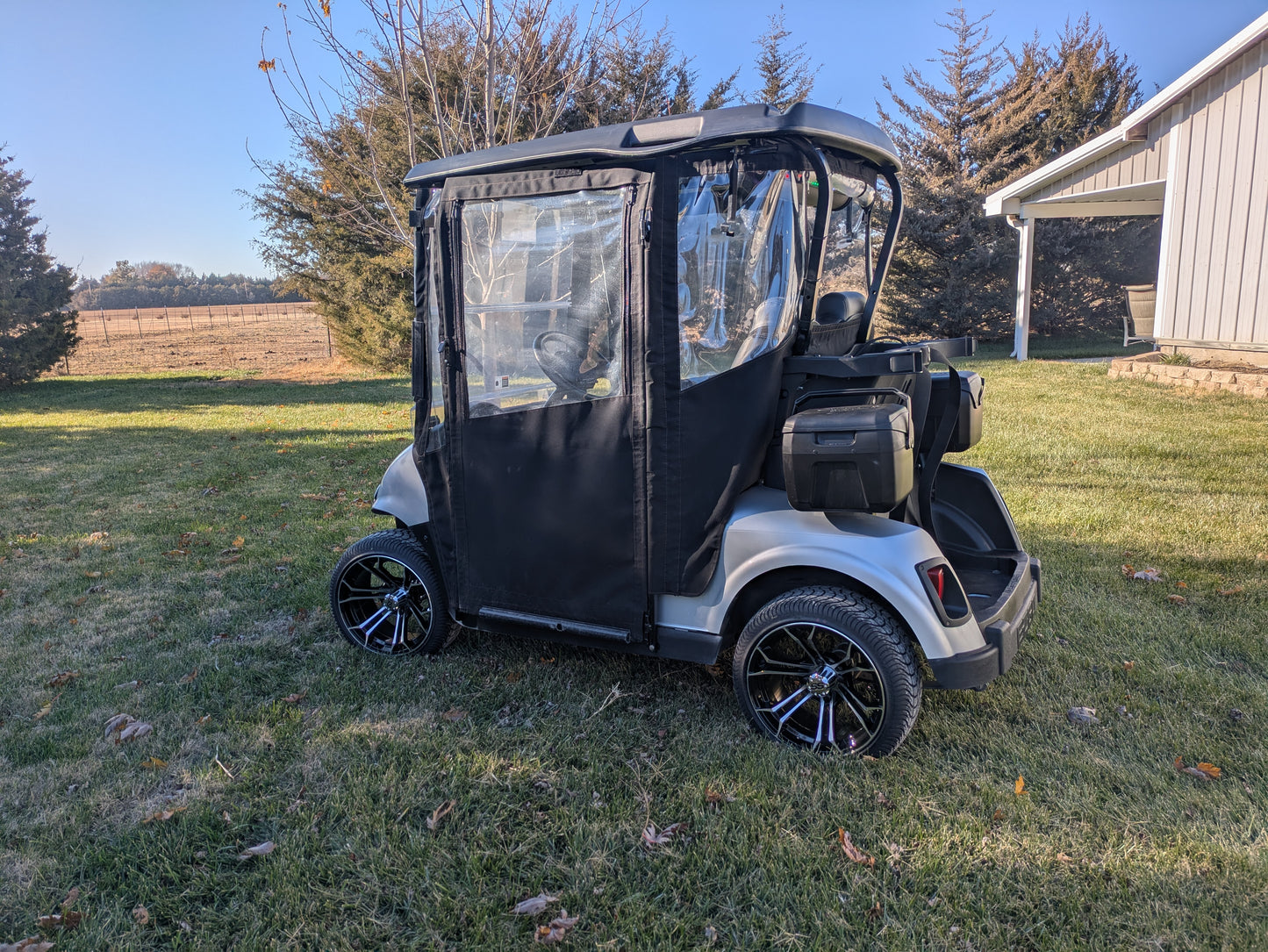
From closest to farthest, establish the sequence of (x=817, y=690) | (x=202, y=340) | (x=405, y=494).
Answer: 1. (x=817, y=690)
2. (x=405, y=494)
3. (x=202, y=340)

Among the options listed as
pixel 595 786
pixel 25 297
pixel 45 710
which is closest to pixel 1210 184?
pixel 595 786

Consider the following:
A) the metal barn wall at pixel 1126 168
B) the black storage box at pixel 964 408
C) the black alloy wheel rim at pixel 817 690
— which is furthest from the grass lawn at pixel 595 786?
the metal barn wall at pixel 1126 168

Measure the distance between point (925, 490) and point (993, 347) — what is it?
18.8m

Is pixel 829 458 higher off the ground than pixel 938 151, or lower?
lower

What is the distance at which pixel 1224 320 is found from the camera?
36.4 feet

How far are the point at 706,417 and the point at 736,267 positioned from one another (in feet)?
1.85

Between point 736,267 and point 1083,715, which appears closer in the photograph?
point 736,267

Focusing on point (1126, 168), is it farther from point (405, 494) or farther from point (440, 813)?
point (440, 813)

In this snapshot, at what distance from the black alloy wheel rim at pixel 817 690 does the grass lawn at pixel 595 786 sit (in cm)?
11

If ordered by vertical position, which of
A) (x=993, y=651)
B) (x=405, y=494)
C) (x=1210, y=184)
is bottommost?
(x=993, y=651)

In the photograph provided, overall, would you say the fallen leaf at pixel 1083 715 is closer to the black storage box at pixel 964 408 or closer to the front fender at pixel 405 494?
the black storage box at pixel 964 408

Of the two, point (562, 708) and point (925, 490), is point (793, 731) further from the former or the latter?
point (925, 490)

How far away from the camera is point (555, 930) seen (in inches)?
88.7

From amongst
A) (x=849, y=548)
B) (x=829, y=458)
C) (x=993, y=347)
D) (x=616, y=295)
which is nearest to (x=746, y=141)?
(x=616, y=295)
